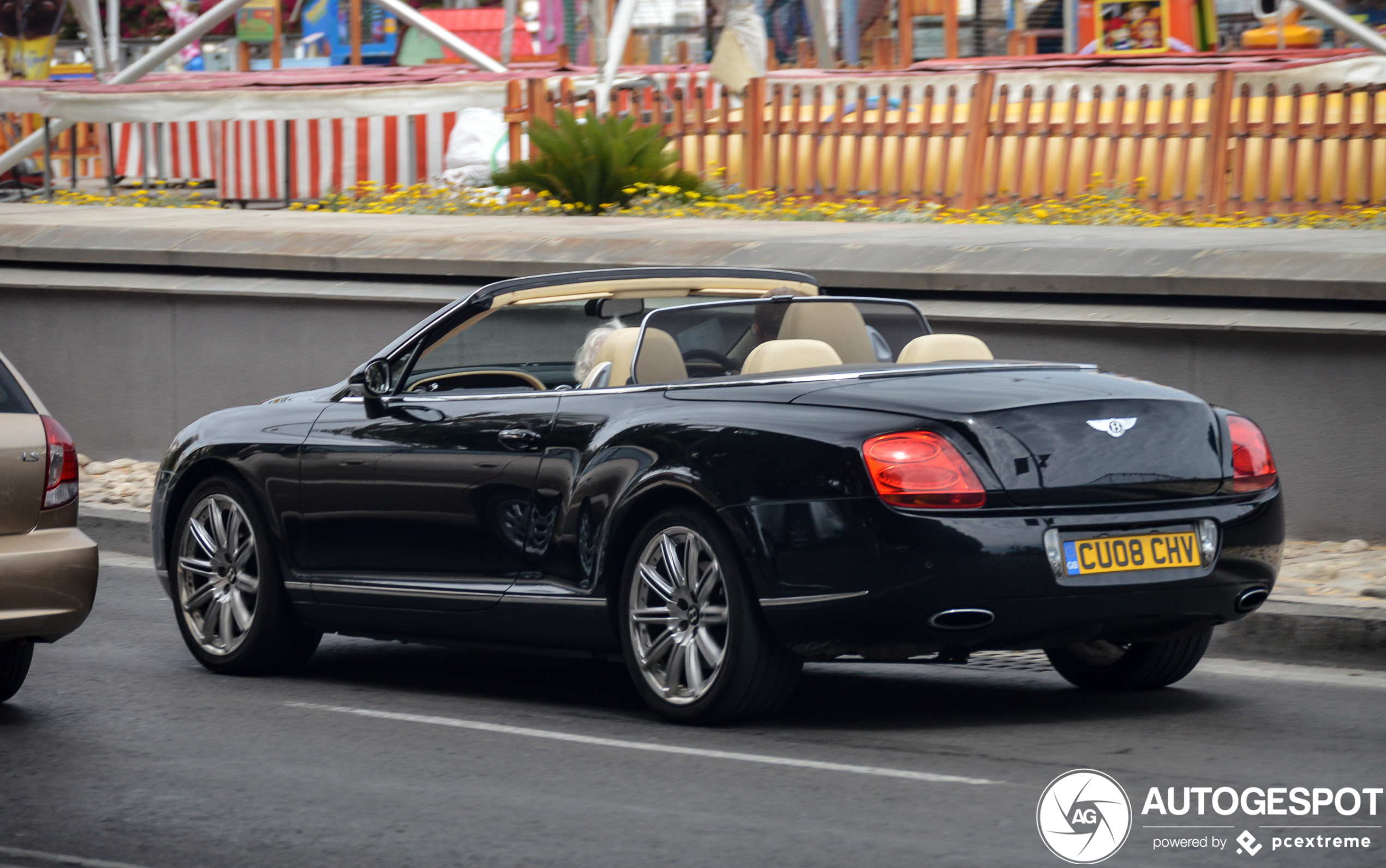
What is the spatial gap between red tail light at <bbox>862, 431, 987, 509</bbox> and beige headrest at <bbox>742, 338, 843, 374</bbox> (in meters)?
0.73

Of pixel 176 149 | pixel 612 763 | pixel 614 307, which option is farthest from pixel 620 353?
pixel 176 149

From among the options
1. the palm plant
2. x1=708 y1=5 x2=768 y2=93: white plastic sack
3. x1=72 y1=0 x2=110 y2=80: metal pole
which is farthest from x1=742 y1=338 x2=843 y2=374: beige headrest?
x1=72 y1=0 x2=110 y2=80: metal pole

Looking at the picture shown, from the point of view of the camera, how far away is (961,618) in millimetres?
5883

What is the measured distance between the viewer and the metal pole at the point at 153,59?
22.5m

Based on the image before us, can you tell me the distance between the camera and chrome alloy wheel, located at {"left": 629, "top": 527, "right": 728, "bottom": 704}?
6297mm

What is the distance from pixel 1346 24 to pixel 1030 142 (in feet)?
10.9

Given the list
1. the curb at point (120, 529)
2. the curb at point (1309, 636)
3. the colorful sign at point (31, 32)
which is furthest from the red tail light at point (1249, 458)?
the colorful sign at point (31, 32)

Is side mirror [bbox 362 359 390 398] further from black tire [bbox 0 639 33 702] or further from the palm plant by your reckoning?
the palm plant

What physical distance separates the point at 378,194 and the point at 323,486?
12.7 m

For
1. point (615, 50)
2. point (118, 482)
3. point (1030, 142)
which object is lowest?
point (118, 482)

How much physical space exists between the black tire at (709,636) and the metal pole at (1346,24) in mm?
13237

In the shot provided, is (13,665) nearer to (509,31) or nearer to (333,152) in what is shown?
(333,152)

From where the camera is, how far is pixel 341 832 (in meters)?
5.25

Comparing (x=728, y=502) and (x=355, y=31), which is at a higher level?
(x=355, y=31)
